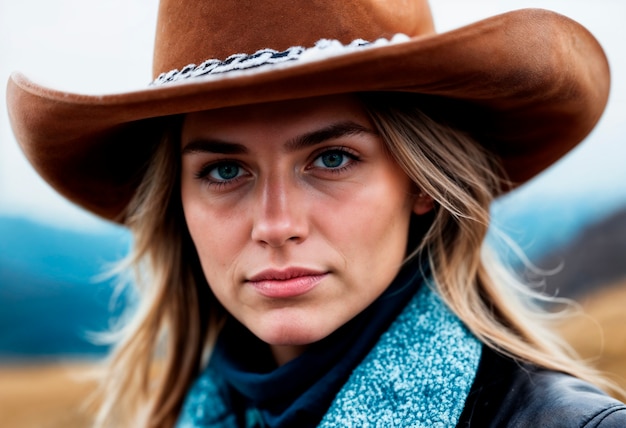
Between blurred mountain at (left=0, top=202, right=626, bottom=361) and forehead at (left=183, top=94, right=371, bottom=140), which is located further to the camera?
blurred mountain at (left=0, top=202, right=626, bottom=361)

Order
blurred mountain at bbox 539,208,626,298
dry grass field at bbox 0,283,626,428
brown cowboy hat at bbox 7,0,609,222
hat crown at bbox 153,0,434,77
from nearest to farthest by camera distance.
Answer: brown cowboy hat at bbox 7,0,609,222 < hat crown at bbox 153,0,434,77 < dry grass field at bbox 0,283,626,428 < blurred mountain at bbox 539,208,626,298

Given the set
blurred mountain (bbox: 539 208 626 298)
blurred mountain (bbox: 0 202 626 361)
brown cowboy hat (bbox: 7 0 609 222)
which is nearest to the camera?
brown cowboy hat (bbox: 7 0 609 222)

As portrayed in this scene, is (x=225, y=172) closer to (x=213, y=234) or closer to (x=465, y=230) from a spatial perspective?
(x=213, y=234)

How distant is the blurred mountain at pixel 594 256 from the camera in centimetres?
345

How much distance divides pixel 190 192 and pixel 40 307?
2.42 m

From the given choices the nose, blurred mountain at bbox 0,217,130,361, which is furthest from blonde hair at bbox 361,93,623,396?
blurred mountain at bbox 0,217,130,361

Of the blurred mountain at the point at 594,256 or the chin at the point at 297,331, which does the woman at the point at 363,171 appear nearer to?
the chin at the point at 297,331

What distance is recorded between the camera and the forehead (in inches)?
63.8

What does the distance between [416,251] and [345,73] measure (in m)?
0.60

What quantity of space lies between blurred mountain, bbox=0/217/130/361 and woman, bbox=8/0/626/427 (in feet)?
6.12

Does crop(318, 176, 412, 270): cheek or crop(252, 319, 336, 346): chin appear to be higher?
crop(318, 176, 412, 270): cheek

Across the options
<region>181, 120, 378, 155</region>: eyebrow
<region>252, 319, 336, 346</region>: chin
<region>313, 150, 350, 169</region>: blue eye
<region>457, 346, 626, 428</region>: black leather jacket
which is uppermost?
<region>181, 120, 378, 155</region>: eyebrow

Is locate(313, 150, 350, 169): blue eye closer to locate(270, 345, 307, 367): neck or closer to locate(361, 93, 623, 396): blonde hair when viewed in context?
locate(361, 93, 623, 396): blonde hair

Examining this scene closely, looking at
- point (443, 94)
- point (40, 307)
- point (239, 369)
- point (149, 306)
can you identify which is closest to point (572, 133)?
point (443, 94)
